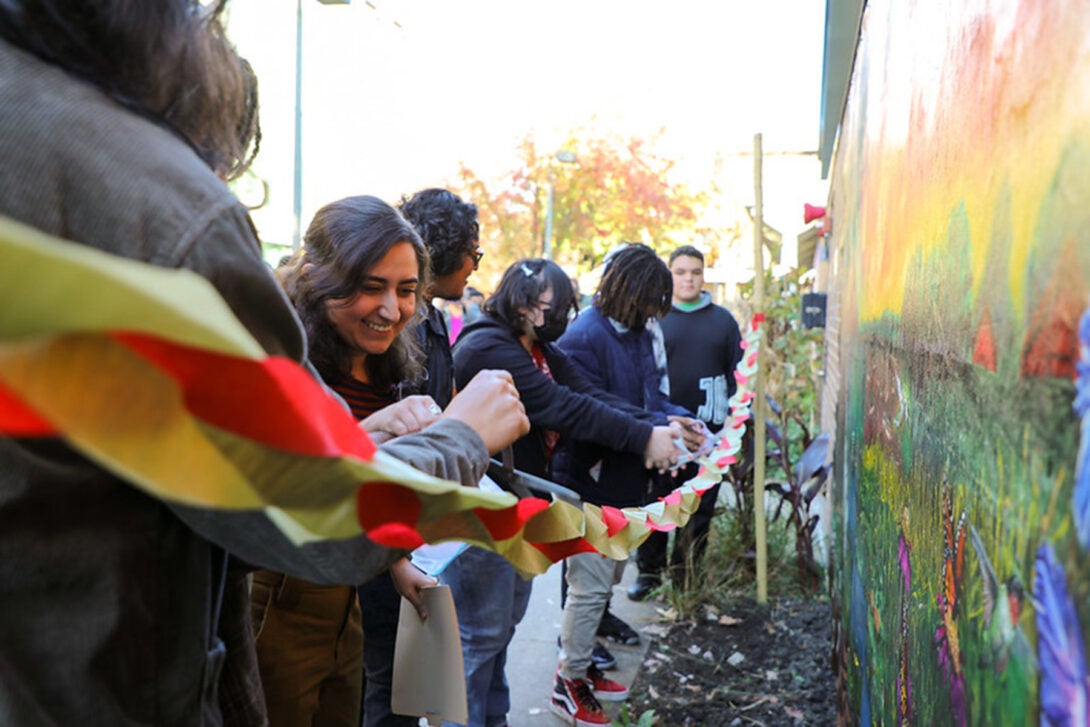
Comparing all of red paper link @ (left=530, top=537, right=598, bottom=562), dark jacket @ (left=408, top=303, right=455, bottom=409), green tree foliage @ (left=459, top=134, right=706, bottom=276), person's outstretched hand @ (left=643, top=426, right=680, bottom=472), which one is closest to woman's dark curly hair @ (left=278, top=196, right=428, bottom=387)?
dark jacket @ (left=408, top=303, right=455, bottom=409)

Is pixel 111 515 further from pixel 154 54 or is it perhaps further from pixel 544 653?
pixel 544 653

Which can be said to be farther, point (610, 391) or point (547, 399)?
point (610, 391)

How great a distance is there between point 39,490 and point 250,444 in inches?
12.4

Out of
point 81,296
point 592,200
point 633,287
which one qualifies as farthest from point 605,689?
point 592,200

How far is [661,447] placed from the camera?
4.44 meters

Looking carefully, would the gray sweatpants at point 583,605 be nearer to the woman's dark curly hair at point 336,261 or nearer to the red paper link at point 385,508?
the woman's dark curly hair at point 336,261

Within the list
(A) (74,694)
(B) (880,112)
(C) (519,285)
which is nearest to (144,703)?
(A) (74,694)

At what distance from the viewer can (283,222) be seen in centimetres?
1903

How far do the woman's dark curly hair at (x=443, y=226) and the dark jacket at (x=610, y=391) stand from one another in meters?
1.11

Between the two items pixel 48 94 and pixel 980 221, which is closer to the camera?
pixel 48 94

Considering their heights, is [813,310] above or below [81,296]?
below

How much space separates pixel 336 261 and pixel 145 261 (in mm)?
1435

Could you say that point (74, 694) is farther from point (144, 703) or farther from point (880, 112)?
point (880, 112)

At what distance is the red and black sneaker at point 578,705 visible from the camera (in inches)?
175
